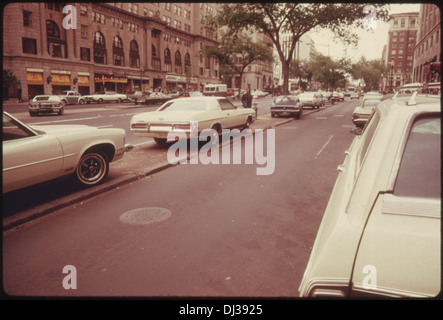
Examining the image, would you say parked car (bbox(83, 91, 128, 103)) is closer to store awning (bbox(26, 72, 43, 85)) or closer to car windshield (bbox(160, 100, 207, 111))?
store awning (bbox(26, 72, 43, 85))

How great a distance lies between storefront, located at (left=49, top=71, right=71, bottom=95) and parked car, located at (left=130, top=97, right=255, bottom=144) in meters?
41.0

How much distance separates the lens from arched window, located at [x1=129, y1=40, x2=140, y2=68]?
61.2 meters

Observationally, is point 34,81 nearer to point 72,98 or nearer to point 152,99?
point 72,98

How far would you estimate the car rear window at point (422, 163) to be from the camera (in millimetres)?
1757

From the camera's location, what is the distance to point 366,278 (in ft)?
5.70

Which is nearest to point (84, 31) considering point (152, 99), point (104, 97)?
point (104, 97)

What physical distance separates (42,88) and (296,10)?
35.9m

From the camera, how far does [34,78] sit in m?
43.5

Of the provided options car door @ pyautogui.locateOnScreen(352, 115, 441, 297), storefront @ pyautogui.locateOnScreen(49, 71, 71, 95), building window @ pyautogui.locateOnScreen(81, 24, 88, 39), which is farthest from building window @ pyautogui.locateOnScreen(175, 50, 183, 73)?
car door @ pyautogui.locateOnScreen(352, 115, 441, 297)

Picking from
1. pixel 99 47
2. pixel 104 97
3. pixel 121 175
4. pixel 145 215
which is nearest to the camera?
pixel 145 215

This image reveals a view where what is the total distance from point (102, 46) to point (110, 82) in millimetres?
5779

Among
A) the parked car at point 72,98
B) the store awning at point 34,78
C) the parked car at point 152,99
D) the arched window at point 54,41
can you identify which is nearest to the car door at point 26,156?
the parked car at point 152,99
